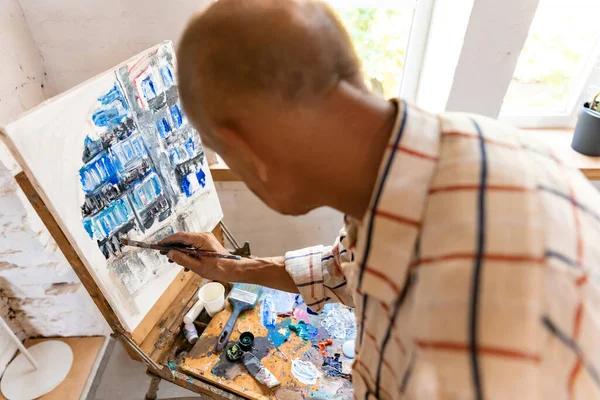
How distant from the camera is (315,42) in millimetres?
464

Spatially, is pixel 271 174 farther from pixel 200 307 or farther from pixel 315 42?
pixel 200 307

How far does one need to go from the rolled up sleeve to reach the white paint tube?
371 millimetres

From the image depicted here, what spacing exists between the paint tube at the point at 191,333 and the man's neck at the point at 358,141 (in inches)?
30.9

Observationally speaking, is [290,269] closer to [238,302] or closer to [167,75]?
[238,302]

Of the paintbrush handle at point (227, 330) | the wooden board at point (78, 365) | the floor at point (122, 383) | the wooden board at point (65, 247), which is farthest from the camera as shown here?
the floor at point (122, 383)

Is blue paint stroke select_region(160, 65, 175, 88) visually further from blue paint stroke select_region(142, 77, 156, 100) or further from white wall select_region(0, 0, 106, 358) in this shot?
white wall select_region(0, 0, 106, 358)

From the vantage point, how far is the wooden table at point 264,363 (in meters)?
0.98

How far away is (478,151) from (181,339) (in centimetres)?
99

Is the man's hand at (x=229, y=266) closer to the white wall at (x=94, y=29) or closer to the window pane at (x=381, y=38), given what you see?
the white wall at (x=94, y=29)

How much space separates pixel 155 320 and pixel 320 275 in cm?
51

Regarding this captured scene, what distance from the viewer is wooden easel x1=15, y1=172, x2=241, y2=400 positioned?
0.79 metres

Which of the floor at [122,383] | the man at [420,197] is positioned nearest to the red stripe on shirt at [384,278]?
the man at [420,197]

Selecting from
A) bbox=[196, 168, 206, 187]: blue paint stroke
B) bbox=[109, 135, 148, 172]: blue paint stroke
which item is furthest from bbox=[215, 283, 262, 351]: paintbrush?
bbox=[109, 135, 148, 172]: blue paint stroke

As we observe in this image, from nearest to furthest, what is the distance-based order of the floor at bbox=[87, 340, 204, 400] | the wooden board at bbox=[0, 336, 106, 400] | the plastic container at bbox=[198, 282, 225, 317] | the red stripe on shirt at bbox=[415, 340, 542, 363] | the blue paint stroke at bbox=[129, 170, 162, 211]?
1. the red stripe on shirt at bbox=[415, 340, 542, 363]
2. the blue paint stroke at bbox=[129, 170, 162, 211]
3. the plastic container at bbox=[198, 282, 225, 317]
4. the wooden board at bbox=[0, 336, 106, 400]
5. the floor at bbox=[87, 340, 204, 400]
